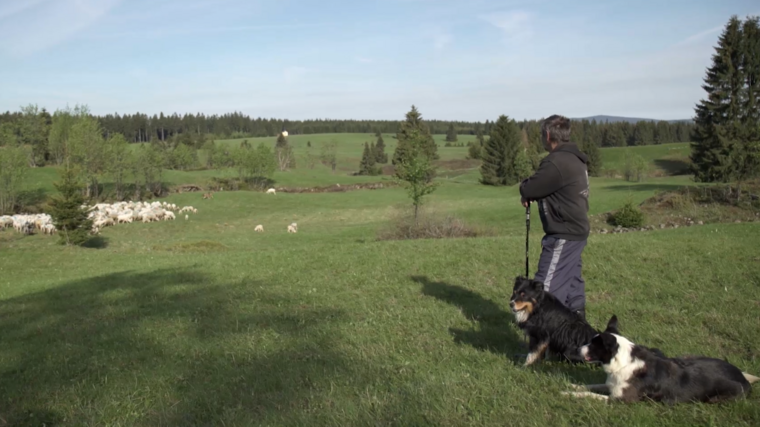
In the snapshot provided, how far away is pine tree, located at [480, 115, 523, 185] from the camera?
72.9 metres

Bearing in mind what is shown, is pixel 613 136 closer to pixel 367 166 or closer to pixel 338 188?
pixel 367 166

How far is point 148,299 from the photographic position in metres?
10.6

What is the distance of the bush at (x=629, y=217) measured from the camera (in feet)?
85.8

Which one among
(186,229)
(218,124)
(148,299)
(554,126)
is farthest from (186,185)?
(218,124)

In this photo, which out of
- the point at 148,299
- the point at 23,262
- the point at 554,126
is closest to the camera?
the point at 554,126

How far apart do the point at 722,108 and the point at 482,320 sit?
159ft

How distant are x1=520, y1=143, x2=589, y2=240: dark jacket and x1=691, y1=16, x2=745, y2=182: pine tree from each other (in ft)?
152

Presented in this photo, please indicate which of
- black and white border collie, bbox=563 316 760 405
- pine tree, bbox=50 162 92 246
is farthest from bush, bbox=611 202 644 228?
pine tree, bbox=50 162 92 246

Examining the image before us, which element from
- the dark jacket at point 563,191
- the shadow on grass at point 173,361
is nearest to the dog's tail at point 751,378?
the dark jacket at point 563,191

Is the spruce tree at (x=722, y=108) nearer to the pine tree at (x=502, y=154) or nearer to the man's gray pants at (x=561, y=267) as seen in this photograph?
the pine tree at (x=502, y=154)

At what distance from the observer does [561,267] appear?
19.0 feet

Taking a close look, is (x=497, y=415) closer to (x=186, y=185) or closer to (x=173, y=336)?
(x=173, y=336)

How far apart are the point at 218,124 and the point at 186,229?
154 meters

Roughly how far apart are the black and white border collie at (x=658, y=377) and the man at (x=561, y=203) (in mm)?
1371
